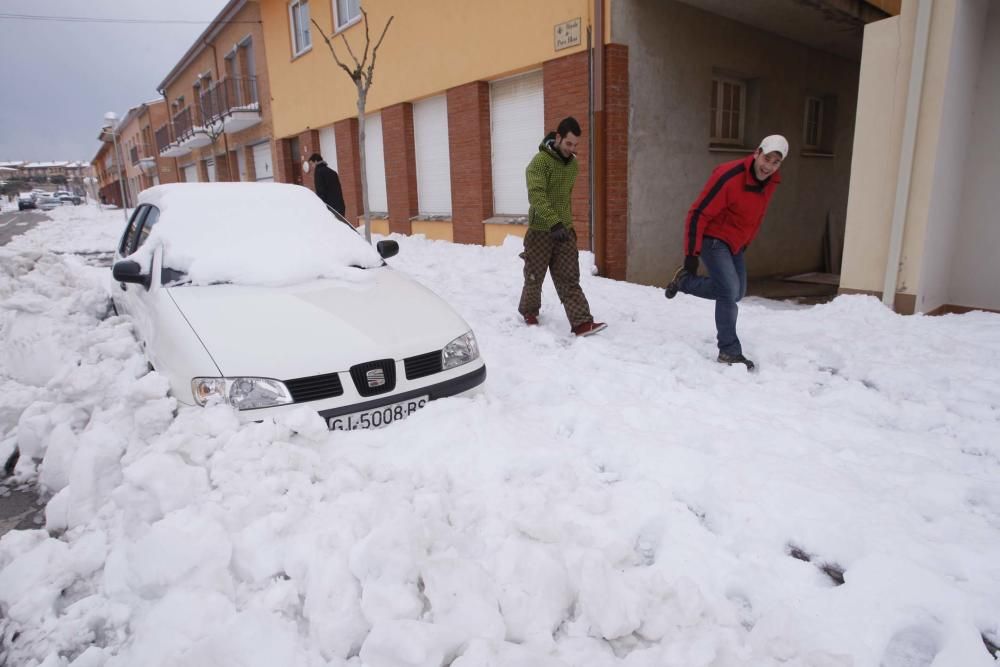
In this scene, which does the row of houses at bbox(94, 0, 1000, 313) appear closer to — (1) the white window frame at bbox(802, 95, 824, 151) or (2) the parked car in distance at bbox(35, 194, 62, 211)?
(1) the white window frame at bbox(802, 95, 824, 151)

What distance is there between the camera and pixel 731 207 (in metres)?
4.51

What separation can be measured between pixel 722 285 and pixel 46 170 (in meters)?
148

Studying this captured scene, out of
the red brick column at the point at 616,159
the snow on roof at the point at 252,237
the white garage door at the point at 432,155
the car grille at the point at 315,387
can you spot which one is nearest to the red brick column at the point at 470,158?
the white garage door at the point at 432,155

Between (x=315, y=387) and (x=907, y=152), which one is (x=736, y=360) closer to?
(x=907, y=152)

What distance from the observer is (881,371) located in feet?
14.5

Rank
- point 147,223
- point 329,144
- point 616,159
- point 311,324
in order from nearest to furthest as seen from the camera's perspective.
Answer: point 311,324 → point 147,223 → point 616,159 → point 329,144

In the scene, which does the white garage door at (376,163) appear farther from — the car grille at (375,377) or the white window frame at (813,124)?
the car grille at (375,377)

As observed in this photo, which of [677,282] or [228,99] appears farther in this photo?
[228,99]

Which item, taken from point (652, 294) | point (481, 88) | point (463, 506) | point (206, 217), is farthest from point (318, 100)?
point (463, 506)

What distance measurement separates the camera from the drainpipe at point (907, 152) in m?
5.53

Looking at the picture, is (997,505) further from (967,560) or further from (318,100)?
(318,100)

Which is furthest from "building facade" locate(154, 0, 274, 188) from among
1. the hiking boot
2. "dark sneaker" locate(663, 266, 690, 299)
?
"dark sneaker" locate(663, 266, 690, 299)

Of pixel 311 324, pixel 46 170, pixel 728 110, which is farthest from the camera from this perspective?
pixel 46 170

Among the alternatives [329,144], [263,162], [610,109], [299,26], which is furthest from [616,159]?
[263,162]
